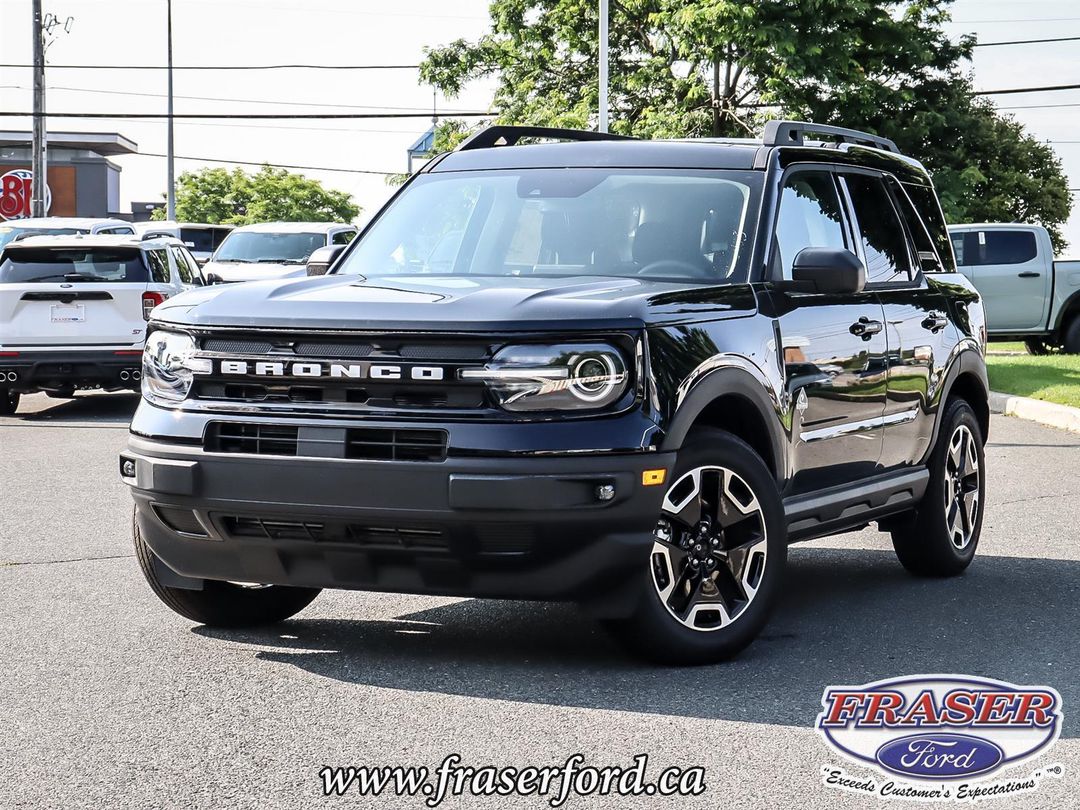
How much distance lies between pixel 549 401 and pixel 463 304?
0.46 m

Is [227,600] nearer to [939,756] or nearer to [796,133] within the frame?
[939,756]

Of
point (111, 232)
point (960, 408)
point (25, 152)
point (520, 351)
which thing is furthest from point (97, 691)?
point (25, 152)

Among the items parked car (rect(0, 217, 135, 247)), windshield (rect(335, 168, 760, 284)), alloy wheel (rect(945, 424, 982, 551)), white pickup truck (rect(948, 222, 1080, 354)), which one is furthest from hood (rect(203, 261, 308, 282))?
windshield (rect(335, 168, 760, 284))

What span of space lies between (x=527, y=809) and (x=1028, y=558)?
489 centimetres

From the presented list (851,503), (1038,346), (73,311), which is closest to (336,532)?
(851,503)

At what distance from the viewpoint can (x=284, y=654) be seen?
611 centimetres

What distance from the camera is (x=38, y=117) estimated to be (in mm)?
39375

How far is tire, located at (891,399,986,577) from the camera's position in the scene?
7863 millimetres

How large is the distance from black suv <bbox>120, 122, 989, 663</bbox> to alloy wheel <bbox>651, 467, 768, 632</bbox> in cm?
1

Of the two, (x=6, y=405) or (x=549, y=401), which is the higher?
(x=549, y=401)

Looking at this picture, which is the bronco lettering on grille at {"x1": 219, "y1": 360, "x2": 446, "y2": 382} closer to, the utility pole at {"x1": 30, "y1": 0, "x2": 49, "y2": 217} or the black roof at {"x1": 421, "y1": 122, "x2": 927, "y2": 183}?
the black roof at {"x1": 421, "y1": 122, "x2": 927, "y2": 183}

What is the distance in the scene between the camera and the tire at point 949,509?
7863mm

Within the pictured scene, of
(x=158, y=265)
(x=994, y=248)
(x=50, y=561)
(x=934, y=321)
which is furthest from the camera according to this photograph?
(x=994, y=248)

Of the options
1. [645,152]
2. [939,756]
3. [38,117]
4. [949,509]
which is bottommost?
[939,756]
